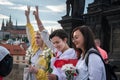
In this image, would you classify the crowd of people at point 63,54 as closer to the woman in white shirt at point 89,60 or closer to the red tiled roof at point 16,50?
the woman in white shirt at point 89,60

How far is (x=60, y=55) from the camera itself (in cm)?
436

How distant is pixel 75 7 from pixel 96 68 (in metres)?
11.9

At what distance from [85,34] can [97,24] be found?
9169mm

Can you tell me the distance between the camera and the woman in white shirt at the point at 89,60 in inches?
137

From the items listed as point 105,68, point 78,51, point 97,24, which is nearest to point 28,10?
point 78,51

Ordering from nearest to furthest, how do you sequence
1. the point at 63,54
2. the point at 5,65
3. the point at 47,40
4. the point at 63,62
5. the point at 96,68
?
the point at 5,65 < the point at 96,68 < the point at 63,62 < the point at 63,54 < the point at 47,40

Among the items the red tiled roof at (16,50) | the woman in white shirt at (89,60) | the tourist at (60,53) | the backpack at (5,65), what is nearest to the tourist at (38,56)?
the tourist at (60,53)

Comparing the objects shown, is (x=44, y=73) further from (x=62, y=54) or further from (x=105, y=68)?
(x=105, y=68)

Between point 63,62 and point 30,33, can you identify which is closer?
point 63,62

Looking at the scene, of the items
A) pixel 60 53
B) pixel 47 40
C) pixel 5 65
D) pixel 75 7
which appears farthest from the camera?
pixel 75 7

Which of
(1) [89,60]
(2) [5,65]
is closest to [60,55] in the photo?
(1) [89,60]

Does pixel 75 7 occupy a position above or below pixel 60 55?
above

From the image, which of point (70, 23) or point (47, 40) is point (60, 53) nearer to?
point (47, 40)

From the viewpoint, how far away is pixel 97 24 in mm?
12758
